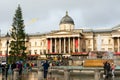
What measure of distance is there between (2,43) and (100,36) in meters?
40.7

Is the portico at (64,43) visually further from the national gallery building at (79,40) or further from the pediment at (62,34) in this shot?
the pediment at (62,34)

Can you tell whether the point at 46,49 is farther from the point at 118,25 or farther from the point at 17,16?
the point at 17,16

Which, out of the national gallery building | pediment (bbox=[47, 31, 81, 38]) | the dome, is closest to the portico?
the national gallery building

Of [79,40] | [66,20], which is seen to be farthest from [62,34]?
[66,20]

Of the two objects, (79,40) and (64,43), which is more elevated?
(79,40)

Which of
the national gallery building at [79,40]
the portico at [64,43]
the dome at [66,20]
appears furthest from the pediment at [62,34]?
the dome at [66,20]

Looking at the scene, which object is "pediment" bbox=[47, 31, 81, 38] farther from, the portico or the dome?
the dome

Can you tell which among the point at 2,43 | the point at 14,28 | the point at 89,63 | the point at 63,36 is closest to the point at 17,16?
the point at 14,28

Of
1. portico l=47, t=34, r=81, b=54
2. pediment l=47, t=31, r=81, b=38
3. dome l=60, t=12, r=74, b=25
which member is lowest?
portico l=47, t=34, r=81, b=54

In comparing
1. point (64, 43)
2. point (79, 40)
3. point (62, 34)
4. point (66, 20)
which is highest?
point (66, 20)

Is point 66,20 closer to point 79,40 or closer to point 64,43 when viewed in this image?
point 64,43

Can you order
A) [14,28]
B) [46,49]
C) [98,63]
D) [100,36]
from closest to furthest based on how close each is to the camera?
[98,63] < [14,28] < [100,36] < [46,49]

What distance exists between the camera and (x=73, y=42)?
107 metres

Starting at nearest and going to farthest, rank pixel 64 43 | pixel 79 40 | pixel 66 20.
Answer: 1. pixel 79 40
2. pixel 64 43
3. pixel 66 20
